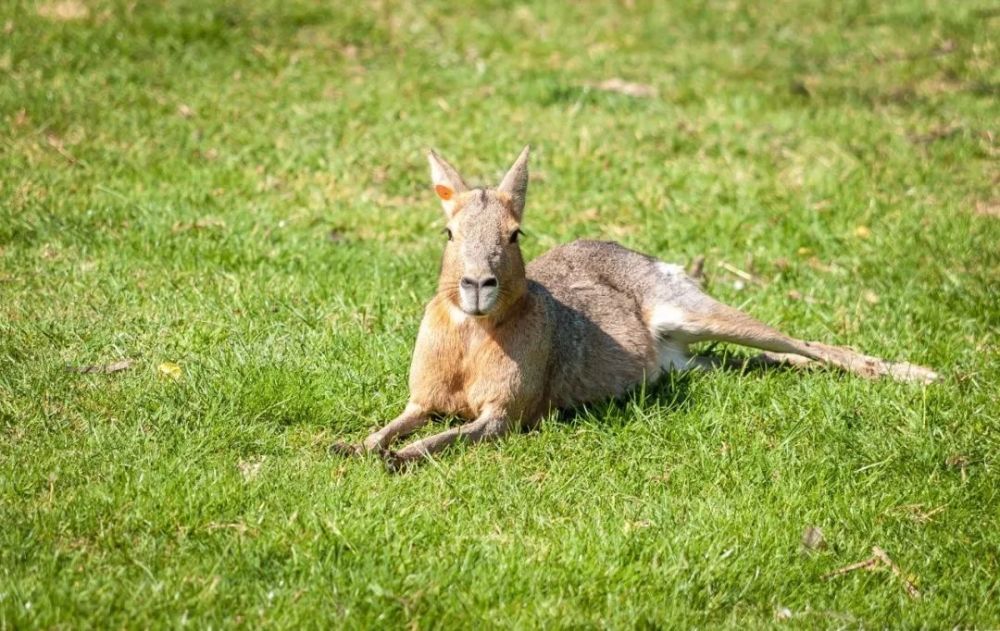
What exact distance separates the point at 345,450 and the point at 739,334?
6.20ft

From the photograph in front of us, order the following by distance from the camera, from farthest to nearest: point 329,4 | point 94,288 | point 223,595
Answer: point 329,4 → point 94,288 → point 223,595

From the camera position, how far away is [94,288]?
17.9 feet

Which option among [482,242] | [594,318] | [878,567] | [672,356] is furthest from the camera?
[672,356]

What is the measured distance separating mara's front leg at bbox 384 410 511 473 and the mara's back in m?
0.39

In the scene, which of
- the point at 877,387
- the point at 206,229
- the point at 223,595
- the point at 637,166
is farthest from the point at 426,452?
the point at 637,166

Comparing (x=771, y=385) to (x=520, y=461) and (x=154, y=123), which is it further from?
(x=154, y=123)

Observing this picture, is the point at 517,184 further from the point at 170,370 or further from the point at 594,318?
the point at 170,370

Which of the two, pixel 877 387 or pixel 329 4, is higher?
pixel 329 4

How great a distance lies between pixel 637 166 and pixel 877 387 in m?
2.90

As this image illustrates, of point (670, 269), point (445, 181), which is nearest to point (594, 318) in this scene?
point (670, 269)

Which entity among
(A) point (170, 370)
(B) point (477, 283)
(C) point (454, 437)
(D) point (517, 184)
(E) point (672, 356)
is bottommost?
(E) point (672, 356)

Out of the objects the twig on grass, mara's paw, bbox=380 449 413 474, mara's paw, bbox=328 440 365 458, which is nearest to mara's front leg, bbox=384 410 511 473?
mara's paw, bbox=380 449 413 474

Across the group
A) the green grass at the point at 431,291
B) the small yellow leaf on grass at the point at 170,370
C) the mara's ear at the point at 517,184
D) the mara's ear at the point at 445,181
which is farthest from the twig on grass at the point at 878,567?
the small yellow leaf on grass at the point at 170,370

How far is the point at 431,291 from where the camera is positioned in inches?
231
